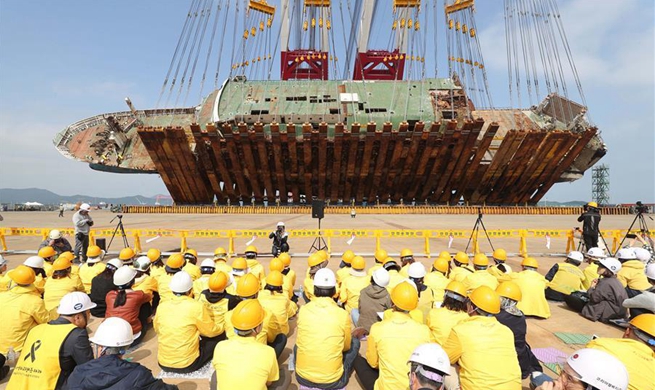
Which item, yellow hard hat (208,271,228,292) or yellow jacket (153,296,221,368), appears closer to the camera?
yellow jacket (153,296,221,368)

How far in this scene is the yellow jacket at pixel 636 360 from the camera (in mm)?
2496

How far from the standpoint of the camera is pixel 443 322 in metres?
3.48

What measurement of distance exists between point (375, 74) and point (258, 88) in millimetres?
17148

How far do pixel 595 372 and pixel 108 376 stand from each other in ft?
10.5

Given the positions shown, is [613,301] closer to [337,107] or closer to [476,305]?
[476,305]

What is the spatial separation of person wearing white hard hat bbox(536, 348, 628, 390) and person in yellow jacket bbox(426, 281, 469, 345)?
1575 mm

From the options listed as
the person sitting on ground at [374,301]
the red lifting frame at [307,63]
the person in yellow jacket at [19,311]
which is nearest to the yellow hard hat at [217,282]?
the person sitting on ground at [374,301]

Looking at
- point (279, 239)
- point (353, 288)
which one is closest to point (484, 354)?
point (353, 288)

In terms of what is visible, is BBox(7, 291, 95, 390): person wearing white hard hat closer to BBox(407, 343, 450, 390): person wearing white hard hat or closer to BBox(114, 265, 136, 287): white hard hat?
BBox(114, 265, 136, 287): white hard hat

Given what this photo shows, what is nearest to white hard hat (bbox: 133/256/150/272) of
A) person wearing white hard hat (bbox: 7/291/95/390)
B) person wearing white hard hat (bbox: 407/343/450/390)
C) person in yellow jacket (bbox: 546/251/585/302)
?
person wearing white hard hat (bbox: 7/291/95/390)

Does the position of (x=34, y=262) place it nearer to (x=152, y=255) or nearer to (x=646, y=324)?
(x=152, y=255)

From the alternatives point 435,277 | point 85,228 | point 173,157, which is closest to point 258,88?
point 173,157

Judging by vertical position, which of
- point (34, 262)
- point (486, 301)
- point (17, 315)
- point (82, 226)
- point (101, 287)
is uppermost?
point (82, 226)

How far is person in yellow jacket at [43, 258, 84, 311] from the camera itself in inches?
187
